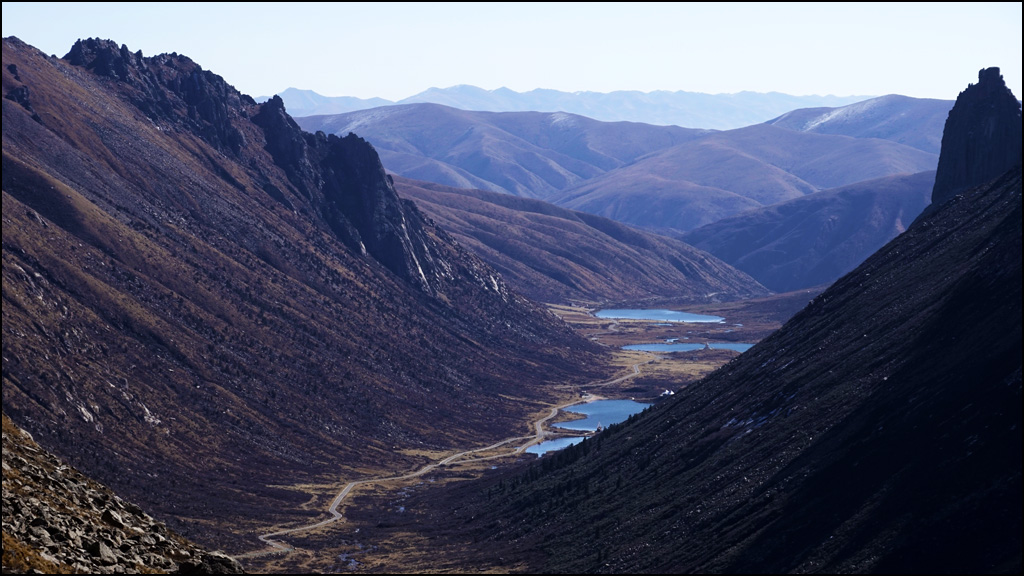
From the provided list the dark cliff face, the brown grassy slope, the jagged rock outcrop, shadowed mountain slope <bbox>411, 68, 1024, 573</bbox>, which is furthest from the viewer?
the dark cliff face

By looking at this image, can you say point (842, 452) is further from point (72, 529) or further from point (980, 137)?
point (980, 137)

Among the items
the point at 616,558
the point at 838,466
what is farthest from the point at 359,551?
the point at 838,466

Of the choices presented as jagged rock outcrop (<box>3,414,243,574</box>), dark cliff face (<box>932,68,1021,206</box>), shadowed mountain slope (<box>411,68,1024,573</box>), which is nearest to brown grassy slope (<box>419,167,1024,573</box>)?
shadowed mountain slope (<box>411,68,1024,573</box>)

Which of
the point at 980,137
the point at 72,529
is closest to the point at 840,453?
the point at 72,529

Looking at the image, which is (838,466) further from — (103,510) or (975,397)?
(103,510)

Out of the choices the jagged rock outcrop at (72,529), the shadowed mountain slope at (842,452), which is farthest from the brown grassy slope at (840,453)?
the jagged rock outcrop at (72,529)

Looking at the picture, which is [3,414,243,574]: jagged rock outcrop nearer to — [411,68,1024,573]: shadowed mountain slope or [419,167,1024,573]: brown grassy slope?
[411,68,1024,573]: shadowed mountain slope
